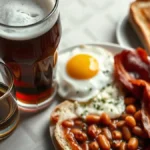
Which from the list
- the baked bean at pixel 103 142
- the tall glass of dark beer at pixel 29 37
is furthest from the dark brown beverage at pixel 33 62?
the baked bean at pixel 103 142

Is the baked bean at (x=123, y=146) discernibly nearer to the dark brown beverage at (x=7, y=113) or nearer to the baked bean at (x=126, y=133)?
the baked bean at (x=126, y=133)

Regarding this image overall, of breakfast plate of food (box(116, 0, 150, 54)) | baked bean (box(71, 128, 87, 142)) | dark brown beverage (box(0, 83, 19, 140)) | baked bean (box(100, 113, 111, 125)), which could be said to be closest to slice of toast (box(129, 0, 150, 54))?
breakfast plate of food (box(116, 0, 150, 54))

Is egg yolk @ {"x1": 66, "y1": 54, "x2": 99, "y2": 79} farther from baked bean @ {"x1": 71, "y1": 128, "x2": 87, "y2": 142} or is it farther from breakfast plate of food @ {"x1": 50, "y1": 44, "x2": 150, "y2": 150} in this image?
baked bean @ {"x1": 71, "y1": 128, "x2": 87, "y2": 142}

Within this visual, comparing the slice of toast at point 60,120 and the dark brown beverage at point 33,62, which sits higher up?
the dark brown beverage at point 33,62

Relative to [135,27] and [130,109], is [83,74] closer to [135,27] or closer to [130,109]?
[130,109]

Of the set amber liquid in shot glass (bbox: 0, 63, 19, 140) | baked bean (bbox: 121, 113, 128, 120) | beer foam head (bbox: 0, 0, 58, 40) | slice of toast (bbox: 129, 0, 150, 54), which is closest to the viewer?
beer foam head (bbox: 0, 0, 58, 40)
